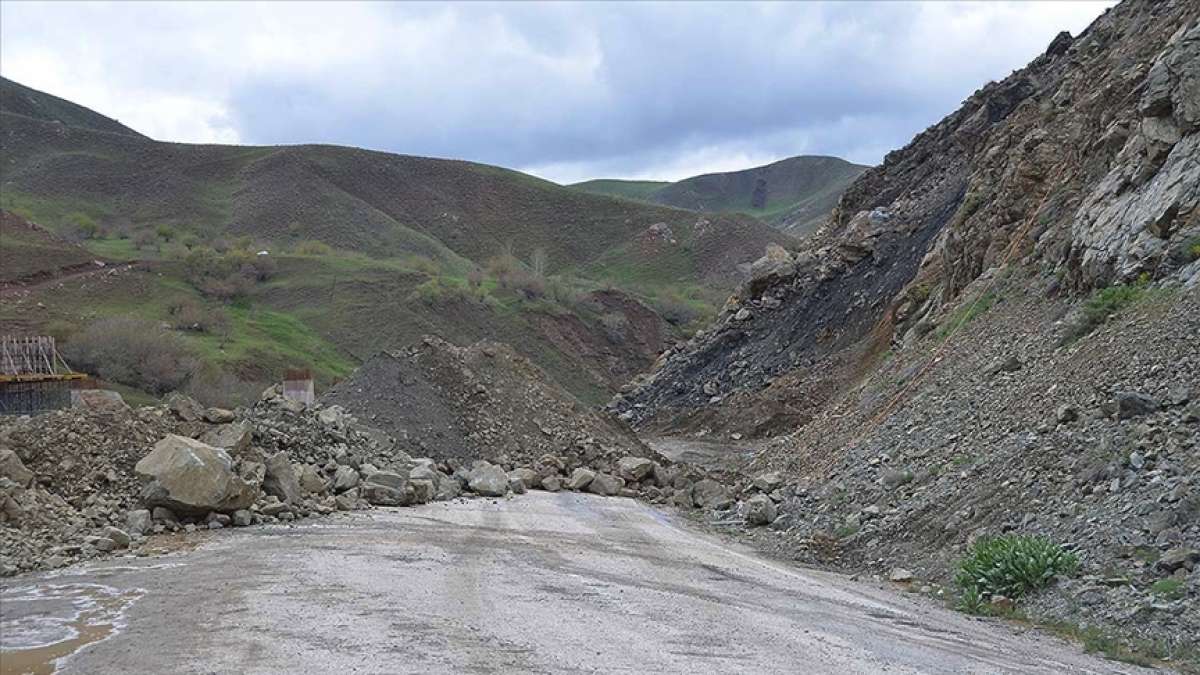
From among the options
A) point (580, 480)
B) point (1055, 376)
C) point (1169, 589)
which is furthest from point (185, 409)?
point (1169, 589)

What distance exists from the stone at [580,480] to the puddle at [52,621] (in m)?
14.2

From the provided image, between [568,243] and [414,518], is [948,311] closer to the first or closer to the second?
[414,518]

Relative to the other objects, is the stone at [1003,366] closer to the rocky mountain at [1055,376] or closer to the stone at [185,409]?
the rocky mountain at [1055,376]

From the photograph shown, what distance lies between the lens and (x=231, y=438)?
1579 cm

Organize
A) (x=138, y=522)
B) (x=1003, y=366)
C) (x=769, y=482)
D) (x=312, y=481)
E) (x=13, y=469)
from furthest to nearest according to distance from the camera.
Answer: (x=769, y=482) → (x=1003, y=366) → (x=312, y=481) → (x=138, y=522) → (x=13, y=469)

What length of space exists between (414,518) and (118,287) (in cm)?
5263

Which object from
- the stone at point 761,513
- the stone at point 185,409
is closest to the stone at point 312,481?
the stone at point 185,409

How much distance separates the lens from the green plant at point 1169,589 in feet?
30.1

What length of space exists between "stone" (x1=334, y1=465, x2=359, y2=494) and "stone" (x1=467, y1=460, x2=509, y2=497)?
9.97 feet

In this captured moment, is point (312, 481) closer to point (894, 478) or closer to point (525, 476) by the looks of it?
point (525, 476)

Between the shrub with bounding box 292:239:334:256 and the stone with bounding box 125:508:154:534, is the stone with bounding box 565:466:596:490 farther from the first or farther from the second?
the shrub with bounding box 292:239:334:256

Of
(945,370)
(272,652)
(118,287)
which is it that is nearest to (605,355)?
(118,287)

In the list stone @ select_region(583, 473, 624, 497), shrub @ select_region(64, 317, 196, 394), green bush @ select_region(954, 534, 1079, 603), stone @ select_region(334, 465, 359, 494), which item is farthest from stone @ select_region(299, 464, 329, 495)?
shrub @ select_region(64, 317, 196, 394)

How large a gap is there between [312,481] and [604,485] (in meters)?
7.75
